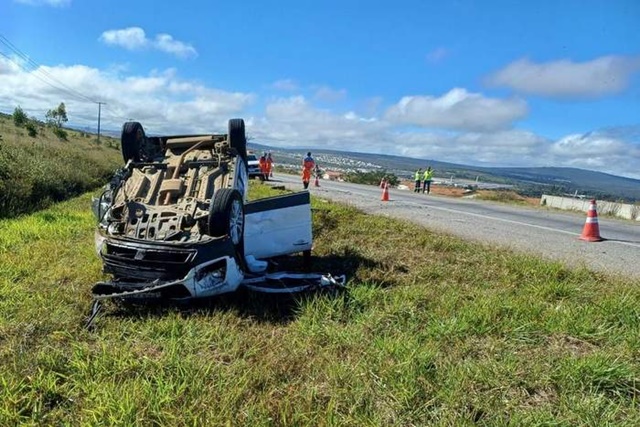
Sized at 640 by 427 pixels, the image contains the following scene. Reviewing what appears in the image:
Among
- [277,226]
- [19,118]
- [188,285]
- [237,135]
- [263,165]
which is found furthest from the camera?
[19,118]

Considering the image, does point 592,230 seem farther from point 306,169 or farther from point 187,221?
point 306,169

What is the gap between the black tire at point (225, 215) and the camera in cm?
414

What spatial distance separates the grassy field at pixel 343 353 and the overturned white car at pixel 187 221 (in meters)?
0.33

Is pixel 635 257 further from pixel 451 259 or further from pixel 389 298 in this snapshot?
pixel 389 298

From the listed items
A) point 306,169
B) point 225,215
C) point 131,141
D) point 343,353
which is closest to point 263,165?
point 306,169

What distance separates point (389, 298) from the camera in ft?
14.3

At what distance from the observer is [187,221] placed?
4.48 m

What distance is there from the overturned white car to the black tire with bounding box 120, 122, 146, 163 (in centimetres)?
1

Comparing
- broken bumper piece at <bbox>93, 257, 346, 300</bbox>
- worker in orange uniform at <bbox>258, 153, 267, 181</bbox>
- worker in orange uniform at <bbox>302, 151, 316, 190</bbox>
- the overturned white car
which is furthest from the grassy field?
worker in orange uniform at <bbox>258, 153, 267, 181</bbox>

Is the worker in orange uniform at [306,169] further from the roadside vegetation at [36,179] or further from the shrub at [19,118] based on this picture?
the shrub at [19,118]

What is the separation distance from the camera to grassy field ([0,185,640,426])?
2.54 m

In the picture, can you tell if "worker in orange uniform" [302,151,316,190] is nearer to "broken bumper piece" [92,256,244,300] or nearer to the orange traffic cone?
the orange traffic cone

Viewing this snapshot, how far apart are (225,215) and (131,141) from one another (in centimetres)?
235

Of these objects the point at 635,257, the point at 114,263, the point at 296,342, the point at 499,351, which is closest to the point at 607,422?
the point at 499,351
